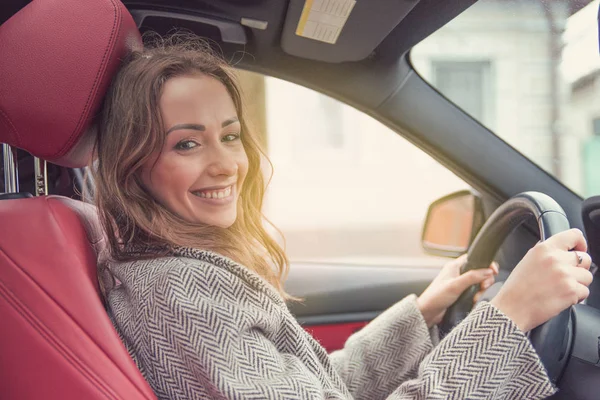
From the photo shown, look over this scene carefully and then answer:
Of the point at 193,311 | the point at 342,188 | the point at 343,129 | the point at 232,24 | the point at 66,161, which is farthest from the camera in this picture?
the point at 342,188

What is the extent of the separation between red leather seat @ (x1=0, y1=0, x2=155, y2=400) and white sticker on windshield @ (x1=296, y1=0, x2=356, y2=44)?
0.43 meters

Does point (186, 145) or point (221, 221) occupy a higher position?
point (186, 145)

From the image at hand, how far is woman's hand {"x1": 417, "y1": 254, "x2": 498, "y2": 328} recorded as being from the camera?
4.62ft

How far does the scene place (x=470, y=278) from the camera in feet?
A: 4.61

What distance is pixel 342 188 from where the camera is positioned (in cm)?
712

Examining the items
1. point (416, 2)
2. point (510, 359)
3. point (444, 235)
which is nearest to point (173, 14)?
point (416, 2)

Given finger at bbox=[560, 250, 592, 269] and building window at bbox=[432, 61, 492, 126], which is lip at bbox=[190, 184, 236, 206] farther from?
building window at bbox=[432, 61, 492, 126]

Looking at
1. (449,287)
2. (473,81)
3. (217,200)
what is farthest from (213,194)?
(473,81)

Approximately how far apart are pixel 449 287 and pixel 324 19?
71 cm

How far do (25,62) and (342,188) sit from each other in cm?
620

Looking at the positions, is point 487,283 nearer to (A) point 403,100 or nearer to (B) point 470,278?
(B) point 470,278

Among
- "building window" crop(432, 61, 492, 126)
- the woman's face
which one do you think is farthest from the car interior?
"building window" crop(432, 61, 492, 126)

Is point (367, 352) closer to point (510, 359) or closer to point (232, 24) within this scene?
point (510, 359)

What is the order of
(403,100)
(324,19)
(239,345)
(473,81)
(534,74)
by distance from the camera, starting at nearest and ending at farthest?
(239,345) < (324,19) < (403,100) < (534,74) < (473,81)
